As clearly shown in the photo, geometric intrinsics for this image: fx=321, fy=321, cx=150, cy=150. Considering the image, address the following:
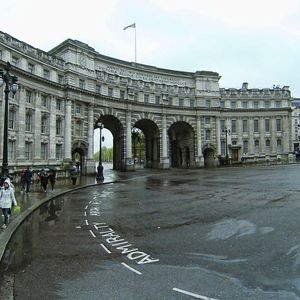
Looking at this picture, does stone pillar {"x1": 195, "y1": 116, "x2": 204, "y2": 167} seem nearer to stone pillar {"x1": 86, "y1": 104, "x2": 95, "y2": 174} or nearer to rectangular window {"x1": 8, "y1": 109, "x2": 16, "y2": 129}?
stone pillar {"x1": 86, "y1": 104, "x2": 95, "y2": 174}

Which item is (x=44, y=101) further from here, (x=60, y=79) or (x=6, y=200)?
(x=6, y=200)

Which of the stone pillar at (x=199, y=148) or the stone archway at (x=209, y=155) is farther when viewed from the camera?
the stone archway at (x=209, y=155)

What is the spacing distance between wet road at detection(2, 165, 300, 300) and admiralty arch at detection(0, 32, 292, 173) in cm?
2689

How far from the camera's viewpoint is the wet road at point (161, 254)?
17.4 ft

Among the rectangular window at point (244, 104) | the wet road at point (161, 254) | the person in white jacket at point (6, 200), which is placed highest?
the rectangular window at point (244, 104)

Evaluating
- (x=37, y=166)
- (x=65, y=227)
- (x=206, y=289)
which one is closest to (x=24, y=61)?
(x=37, y=166)

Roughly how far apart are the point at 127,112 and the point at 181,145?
19.1 m

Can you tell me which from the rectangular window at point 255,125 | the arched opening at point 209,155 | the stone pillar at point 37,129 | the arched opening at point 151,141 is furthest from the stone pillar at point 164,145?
the stone pillar at point 37,129

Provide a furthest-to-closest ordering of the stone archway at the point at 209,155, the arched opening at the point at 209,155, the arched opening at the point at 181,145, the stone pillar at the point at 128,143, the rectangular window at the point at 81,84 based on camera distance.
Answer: the arched opening at the point at 181,145, the arched opening at the point at 209,155, the stone archway at the point at 209,155, the stone pillar at the point at 128,143, the rectangular window at the point at 81,84

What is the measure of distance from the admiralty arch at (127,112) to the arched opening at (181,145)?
0.70 ft

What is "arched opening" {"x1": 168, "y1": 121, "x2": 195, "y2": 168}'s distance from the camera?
65125 mm

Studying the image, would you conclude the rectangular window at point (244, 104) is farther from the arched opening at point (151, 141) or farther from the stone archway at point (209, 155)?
the arched opening at point (151, 141)

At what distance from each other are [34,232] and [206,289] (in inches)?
256

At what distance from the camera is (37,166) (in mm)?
38219
